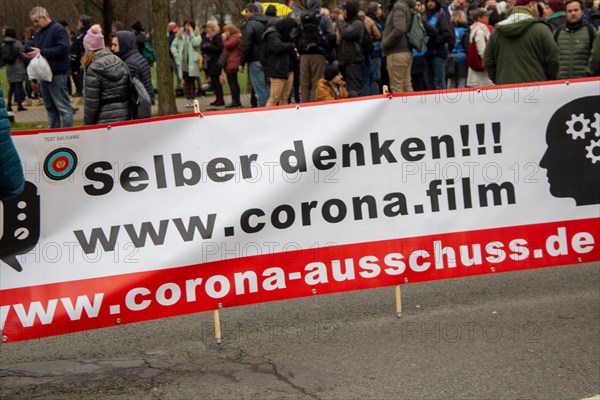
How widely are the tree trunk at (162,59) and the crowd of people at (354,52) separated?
34.3 inches

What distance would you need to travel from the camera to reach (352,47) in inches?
529

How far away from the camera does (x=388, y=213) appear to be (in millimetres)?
5609

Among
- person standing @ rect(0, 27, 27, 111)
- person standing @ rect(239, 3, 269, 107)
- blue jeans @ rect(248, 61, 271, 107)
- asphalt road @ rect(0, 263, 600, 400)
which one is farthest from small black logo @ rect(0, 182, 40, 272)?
person standing @ rect(0, 27, 27, 111)

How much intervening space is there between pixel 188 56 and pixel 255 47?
5953 mm

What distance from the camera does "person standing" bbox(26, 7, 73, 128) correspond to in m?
11.6

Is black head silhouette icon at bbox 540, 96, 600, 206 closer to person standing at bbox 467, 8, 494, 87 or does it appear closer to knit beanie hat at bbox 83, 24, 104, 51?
knit beanie hat at bbox 83, 24, 104, 51

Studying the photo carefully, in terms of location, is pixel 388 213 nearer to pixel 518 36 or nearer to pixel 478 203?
pixel 478 203

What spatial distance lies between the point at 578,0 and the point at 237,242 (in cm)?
625

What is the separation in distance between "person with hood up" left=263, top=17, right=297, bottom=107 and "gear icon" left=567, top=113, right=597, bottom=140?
25.3 ft

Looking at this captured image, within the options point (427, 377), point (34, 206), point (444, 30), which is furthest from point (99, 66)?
point (444, 30)

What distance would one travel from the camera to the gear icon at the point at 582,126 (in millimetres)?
5957

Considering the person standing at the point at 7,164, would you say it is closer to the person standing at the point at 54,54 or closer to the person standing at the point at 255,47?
the person standing at the point at 54,54

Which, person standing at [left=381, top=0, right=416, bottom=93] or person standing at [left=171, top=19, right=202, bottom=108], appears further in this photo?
person standing at [left=171, top=19, right=202, bottom=108]

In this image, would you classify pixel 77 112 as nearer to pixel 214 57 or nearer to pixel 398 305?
pixel 214 57
